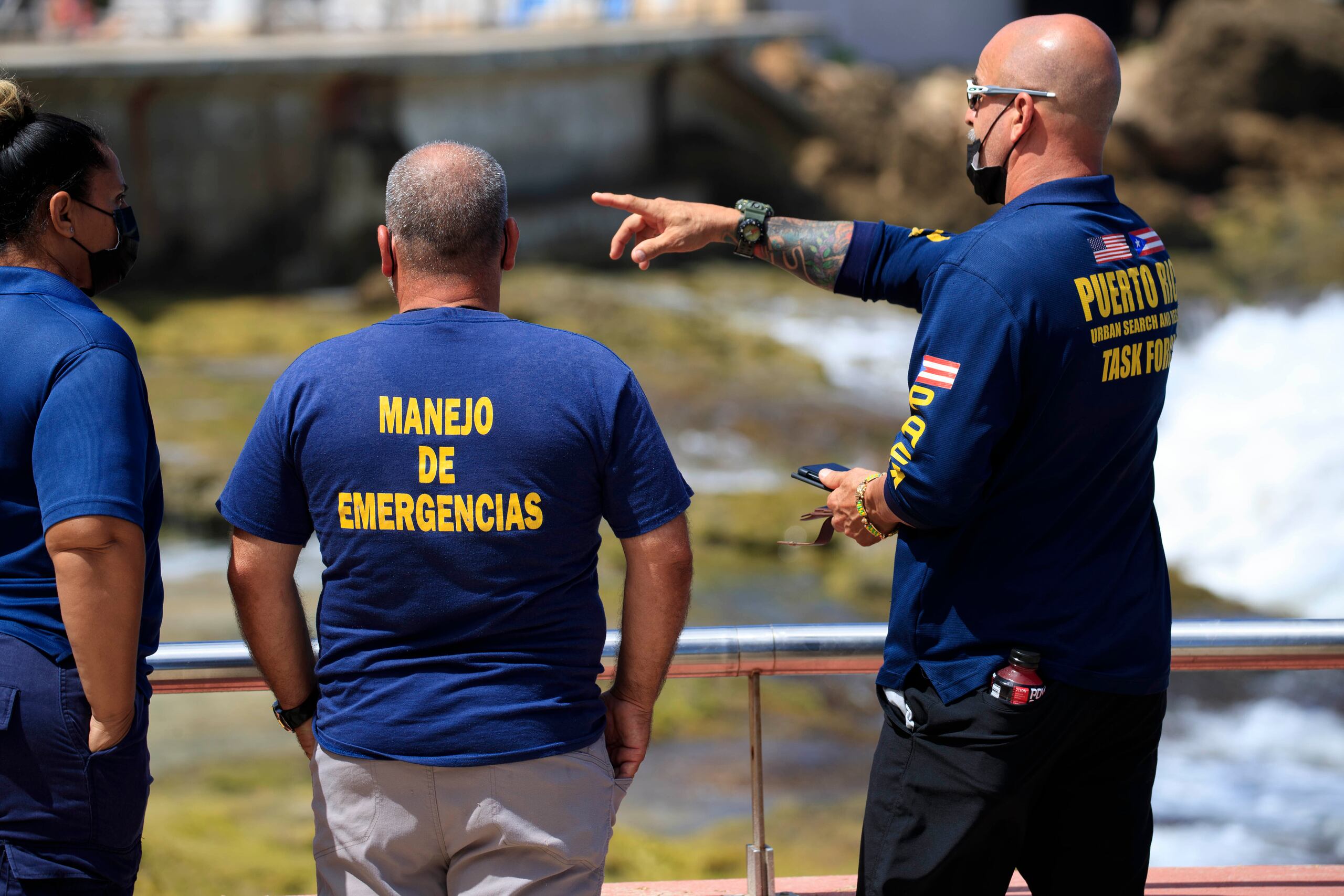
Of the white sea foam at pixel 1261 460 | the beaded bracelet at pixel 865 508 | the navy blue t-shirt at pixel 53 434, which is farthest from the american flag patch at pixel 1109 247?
the white sea foam at pixel 1261 460

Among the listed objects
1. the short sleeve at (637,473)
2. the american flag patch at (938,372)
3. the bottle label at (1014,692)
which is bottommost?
the bottle label at (1014,692)

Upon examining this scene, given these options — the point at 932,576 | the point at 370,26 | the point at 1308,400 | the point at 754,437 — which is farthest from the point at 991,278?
the point at 370,26

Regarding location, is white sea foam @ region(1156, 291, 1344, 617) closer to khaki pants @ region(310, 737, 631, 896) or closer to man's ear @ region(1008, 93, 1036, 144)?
man's ear @ region(1008, 93, 1036, 144)

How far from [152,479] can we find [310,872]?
177 inches

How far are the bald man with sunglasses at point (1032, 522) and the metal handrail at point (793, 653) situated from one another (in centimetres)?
39

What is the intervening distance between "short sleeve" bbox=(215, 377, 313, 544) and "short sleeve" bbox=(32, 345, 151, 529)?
143mm

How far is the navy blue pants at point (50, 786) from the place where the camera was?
1818 millimetres

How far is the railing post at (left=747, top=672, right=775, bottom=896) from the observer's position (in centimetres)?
251

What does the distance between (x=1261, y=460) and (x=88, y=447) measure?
48.4 feet

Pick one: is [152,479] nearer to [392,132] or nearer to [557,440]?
[557,440]

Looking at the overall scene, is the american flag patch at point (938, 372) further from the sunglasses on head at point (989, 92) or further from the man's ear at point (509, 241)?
the man's ear at point (509, 241)

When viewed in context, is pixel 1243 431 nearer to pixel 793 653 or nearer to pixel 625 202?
pixel 793 653

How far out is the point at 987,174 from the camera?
216 cm

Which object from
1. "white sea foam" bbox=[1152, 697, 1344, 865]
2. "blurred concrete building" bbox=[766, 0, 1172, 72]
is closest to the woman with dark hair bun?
"white sea foam" bbox=[1152, 697, 1344, 865]
